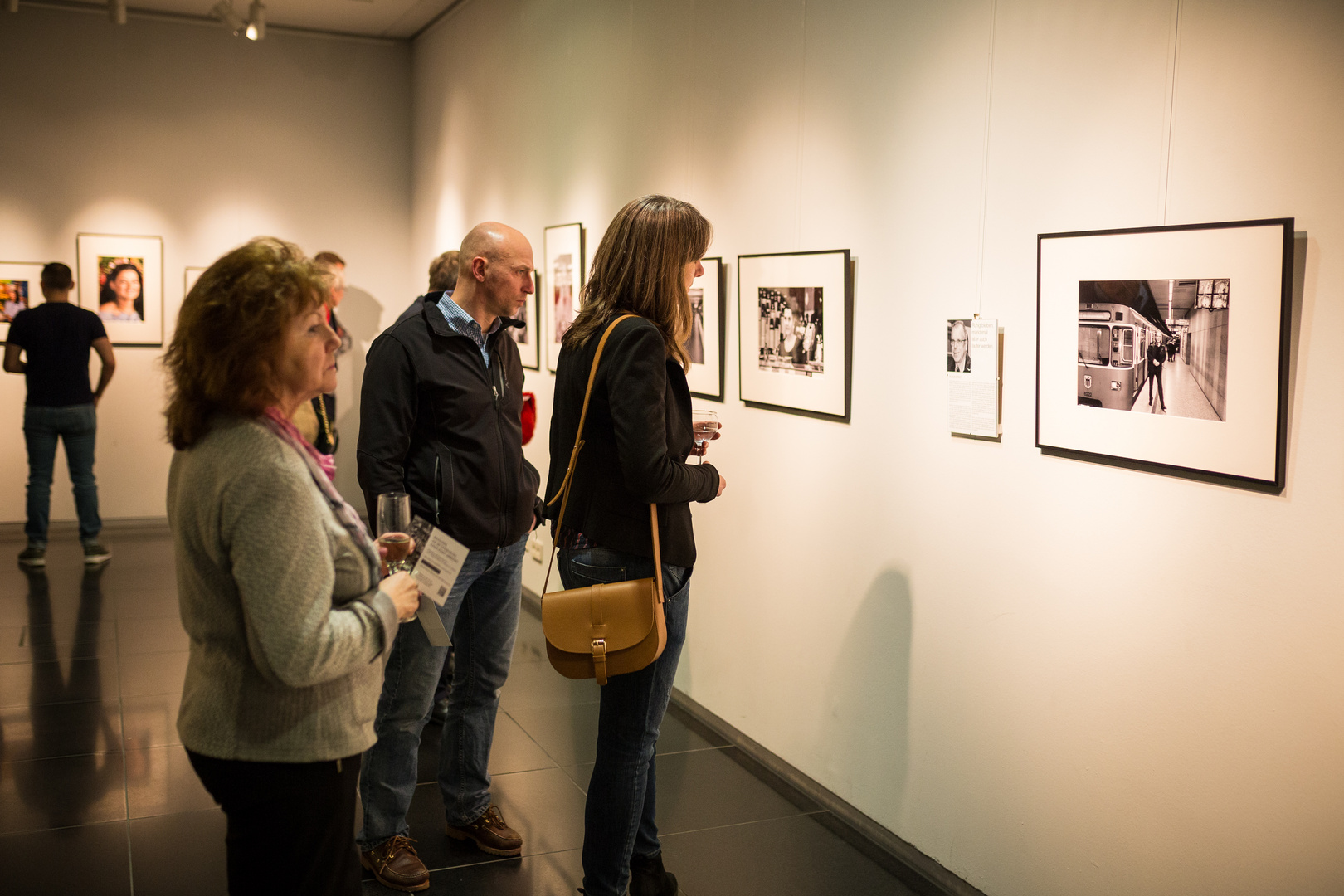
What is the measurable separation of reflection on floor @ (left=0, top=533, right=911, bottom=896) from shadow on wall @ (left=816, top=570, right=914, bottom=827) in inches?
7.5

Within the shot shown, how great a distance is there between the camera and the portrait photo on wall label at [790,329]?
3646mm

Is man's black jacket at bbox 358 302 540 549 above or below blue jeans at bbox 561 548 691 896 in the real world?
above

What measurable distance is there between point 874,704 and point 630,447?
1.52 metres

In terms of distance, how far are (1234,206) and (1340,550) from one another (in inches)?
28.7

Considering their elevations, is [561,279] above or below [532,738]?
above

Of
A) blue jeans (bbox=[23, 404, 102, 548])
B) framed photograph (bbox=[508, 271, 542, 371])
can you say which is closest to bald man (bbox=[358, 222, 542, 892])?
framed photograph (bbox=[508, 271, 542, 371])

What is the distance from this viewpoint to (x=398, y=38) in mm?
9266

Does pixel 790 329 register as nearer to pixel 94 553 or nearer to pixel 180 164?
pixel 94 553

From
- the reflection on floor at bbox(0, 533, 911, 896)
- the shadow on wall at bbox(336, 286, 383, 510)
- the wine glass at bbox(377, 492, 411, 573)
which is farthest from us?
the shadow on wall at bbox(336, 286, 383, 510)

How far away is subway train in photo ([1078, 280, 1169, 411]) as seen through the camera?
243 centimetres

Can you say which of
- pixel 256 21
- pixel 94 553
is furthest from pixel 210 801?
pixel 256 21

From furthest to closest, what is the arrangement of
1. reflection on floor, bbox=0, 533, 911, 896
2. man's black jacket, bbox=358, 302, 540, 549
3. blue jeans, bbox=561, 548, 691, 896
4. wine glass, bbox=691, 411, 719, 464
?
reflection on floor, bbox=0, 533, 911, 896 → man's black jacket, bbox=358, 302, 540, 549 → wine glass, bbox=691, 411, 719, 464 → blue jeans, bbox=561, 548, 691, 896

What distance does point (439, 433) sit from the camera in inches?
118

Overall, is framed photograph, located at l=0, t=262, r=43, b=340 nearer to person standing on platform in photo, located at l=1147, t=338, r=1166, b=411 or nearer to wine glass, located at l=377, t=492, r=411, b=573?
wine glass, located at l=377, t=492, r=411, b=573
